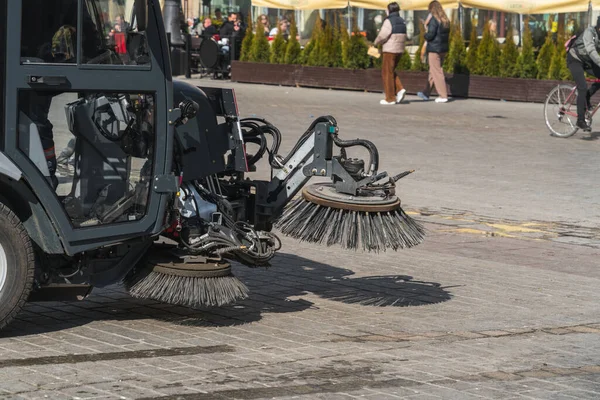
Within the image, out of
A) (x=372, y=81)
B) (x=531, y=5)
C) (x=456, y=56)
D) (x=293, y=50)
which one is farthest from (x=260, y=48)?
(x=531, y=5)

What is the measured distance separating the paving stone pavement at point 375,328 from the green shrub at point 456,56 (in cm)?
1320

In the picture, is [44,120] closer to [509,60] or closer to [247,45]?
[509,60]

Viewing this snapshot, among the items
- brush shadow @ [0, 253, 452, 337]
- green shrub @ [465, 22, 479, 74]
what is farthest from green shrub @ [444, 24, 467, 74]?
brush shadow @ [0, 253, 452, 337]

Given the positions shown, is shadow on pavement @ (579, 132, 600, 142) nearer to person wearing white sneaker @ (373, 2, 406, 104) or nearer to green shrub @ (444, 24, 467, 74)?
person wearing white sneaker @ (373, 2, 406, 104)

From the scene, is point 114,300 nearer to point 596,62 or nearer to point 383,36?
point 596,62

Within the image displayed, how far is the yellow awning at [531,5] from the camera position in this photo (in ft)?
81.4

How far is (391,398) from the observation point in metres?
5.62

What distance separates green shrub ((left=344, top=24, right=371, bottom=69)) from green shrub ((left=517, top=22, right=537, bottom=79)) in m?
3.67

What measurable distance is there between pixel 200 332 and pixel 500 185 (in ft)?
23.7

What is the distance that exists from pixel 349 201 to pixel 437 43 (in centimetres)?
1695

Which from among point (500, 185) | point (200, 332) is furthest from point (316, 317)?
point (500, 185)

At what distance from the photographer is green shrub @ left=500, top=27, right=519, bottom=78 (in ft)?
80.3

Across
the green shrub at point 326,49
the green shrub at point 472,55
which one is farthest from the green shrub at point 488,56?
the green shrub at point 326,49

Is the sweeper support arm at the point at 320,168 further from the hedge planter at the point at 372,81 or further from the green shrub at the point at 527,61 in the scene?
the green shrub at the point at 527,61
